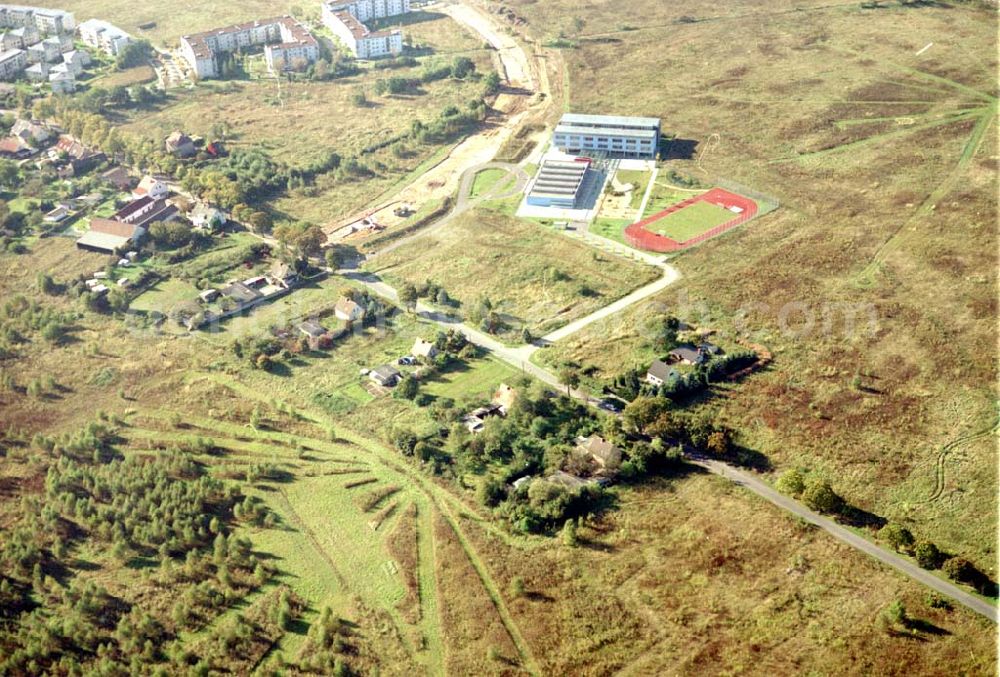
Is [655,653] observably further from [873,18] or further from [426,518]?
Result: [873,18]

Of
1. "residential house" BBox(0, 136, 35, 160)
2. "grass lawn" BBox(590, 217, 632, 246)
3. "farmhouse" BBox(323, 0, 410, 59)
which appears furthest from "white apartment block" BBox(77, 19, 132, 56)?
"grass lawn" BBox(590, 217, 632, 246)

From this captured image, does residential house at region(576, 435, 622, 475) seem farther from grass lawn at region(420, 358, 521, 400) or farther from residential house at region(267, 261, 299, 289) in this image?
residential house at region(267, 261, 299, 289)

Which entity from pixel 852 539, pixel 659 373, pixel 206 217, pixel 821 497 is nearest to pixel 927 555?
pixel 852 539

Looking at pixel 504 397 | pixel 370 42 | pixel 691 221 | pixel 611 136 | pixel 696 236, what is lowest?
pixel 504 397

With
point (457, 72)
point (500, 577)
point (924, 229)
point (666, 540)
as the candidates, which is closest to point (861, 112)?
point (924, 229)

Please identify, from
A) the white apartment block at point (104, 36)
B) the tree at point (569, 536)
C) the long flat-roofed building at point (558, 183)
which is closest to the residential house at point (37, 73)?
the white apartment block at point (104, 36)

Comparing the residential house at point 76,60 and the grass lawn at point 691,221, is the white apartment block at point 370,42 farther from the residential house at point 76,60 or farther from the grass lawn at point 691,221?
the grass lawn at point 691,221

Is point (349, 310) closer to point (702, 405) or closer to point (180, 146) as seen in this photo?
point (702, 405)
